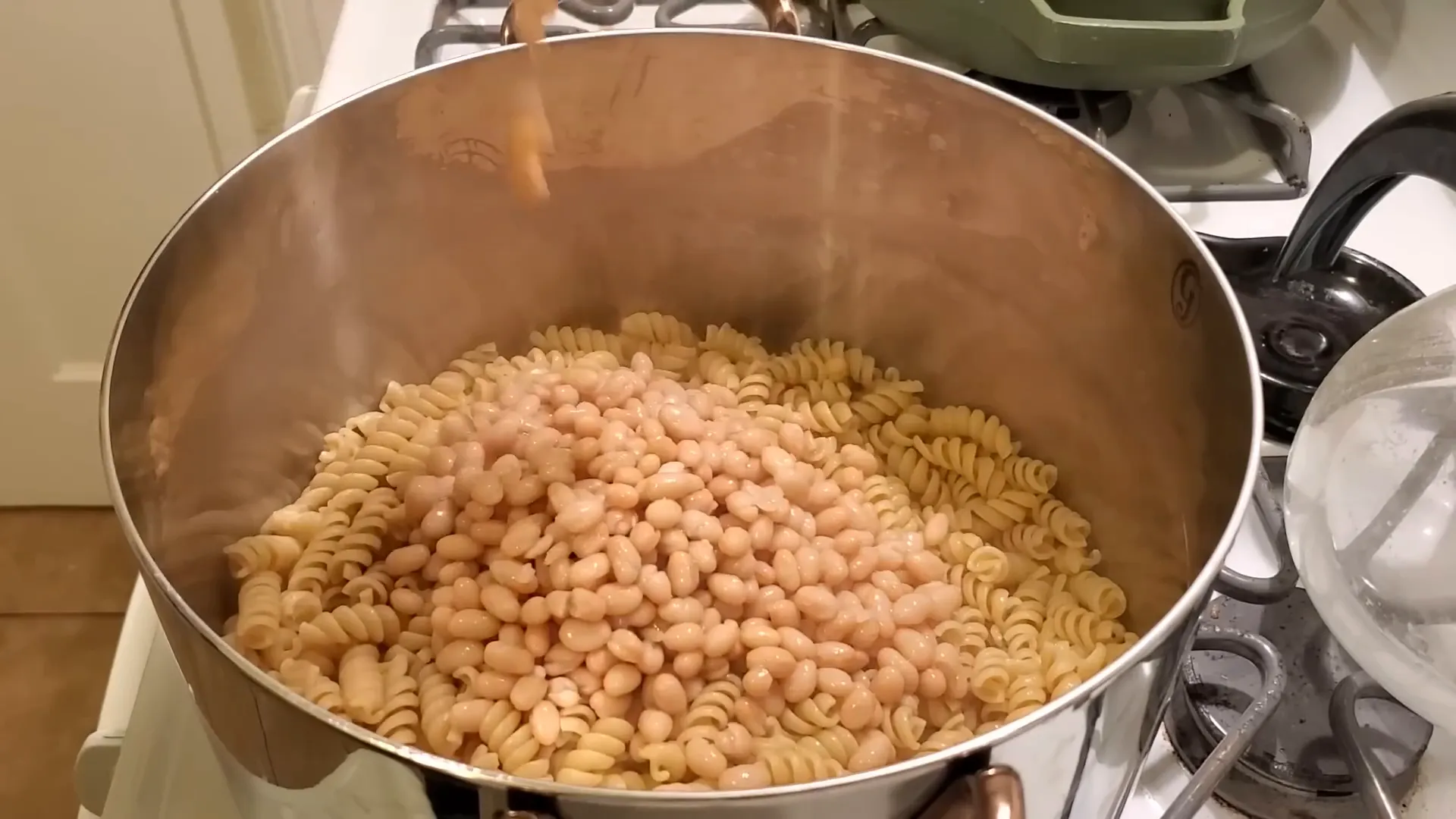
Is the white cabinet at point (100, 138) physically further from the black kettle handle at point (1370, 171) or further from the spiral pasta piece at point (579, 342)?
the black kettle handle at point (1370, 171)

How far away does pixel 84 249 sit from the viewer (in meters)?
1.44

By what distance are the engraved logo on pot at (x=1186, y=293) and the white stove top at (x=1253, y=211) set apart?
0.13 metres

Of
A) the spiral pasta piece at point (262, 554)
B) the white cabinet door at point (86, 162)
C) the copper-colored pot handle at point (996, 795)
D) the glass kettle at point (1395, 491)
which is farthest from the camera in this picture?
the white cabinet door at point (86, 162)

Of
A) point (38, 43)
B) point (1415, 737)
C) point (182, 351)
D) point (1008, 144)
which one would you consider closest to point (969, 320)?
→ point (1008, 144)

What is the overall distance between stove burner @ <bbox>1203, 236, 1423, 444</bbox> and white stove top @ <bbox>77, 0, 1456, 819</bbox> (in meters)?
0.03

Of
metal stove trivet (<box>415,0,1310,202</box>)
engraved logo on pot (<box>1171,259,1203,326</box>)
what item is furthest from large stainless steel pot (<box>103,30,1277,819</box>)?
metal stove trivet (<box>415,0,1310,202</box>)

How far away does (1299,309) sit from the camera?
0.73 m

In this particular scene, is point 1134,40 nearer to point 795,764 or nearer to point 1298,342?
point 1298,342

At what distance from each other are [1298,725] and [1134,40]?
0.39m

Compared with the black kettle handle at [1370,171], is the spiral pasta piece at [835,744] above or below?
below

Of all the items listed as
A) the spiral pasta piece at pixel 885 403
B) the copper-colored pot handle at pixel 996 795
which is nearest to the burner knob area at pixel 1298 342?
the spiral pasta piece at pixel 885 403

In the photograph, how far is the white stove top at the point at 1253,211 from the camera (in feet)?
1.86

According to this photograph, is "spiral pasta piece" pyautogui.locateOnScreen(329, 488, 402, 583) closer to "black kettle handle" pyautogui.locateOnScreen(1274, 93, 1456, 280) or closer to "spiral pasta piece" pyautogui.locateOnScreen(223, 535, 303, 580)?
"spiral pasta piece" pyautogui.locateOnScreen(223, 535, 303, 580)

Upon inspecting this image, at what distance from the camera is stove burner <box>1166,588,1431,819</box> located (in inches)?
20.8
